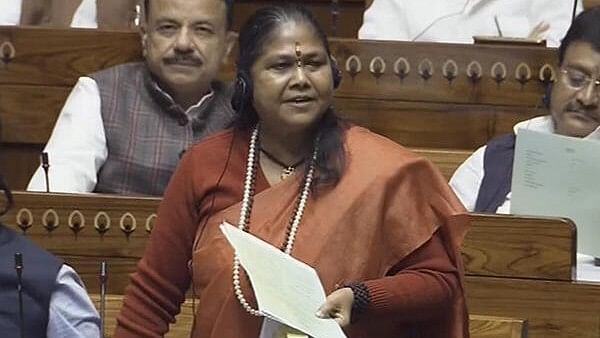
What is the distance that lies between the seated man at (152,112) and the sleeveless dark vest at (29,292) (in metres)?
0.82

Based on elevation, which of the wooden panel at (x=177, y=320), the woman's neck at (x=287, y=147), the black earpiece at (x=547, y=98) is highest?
the woman's neck at (x=287, y=147)

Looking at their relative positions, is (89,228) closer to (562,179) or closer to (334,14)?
(562,179)

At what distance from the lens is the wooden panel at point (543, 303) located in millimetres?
2420

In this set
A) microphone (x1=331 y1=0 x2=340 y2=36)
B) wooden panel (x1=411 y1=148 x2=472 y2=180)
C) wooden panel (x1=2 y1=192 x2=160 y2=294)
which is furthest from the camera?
microphone (x1=331 y1=0 x2=340 y2=36)

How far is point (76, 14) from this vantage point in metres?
3.51

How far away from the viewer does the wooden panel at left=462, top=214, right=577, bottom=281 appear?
241 centimetres

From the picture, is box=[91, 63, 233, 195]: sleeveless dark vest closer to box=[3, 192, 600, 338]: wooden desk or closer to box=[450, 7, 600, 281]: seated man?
box=[3, 192, 600, 338]: wooden desk

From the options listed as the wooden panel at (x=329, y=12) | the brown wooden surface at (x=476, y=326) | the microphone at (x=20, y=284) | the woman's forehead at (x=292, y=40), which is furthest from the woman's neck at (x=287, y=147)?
the wooden panel at (x=329, y=12)

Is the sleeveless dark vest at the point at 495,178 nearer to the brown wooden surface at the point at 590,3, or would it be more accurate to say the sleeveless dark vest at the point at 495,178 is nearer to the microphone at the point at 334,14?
the microphone at the point at 334,14

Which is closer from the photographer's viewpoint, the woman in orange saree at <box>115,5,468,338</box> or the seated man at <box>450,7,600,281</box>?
the woman in orange saree at <box>115,5,468,338</box>

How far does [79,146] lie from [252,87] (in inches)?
31.0

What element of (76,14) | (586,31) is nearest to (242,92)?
(586,31)

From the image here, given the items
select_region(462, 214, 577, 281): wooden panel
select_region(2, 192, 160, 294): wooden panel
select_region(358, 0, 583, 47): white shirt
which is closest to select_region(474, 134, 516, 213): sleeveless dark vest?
select_region(462, 214, 577, 281): wooden panel

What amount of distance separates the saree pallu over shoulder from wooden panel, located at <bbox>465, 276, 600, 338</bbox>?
0.49m
